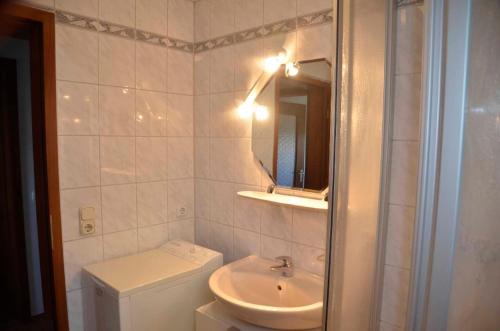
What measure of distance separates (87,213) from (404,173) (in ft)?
5.02

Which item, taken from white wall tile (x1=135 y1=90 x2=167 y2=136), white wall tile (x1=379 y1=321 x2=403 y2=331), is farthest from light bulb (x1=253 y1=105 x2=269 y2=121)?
white wall tile (x1=379 y1=321 x2=403 y2=331)

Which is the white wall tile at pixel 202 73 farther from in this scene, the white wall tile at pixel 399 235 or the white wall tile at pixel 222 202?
the white wall tile at pixel 399 235

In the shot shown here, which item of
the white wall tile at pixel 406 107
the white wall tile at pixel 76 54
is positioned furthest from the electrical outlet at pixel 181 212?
the white wall tile at pixel 406 107

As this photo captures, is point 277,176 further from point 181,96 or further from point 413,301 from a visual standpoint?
point 413,301

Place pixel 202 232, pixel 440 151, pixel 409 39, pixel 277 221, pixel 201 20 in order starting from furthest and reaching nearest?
1. pixel 202 232
2. pixel 201 20
3. pixel 277 221
4. pixel 409 39
5. pixel 440 151

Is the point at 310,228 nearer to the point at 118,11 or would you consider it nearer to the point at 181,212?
the point at 181,212

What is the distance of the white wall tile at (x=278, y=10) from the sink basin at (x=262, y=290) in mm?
1282

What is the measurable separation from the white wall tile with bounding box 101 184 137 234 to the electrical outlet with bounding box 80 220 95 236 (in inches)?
2.6

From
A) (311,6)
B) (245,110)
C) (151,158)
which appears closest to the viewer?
(311,6)

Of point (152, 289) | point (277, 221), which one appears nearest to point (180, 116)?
point (277, 221)

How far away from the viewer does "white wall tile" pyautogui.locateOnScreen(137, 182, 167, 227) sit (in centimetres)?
194

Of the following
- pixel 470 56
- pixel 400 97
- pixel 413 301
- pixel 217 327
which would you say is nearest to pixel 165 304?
pixel 217 327

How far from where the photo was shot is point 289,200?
1.56m

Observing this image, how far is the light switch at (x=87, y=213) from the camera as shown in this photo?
1.69 metres
